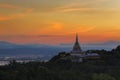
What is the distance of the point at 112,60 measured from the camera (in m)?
87.4

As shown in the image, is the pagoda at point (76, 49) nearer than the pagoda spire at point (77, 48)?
Yes

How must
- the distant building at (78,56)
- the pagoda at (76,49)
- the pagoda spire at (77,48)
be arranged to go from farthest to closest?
1. the pagoda spire at (77,48)
2. the pagoda at (76,49)
3. the distant building at (78,56)

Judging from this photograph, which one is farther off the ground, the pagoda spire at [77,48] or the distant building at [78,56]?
the pagoda spire at [77,48]

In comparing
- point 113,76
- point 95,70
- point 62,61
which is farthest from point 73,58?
point 113,76

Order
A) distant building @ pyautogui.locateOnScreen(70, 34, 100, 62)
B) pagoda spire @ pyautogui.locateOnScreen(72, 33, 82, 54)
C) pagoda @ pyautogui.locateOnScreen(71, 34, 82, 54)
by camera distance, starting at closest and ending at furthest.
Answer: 1. distant building @ pyautogui.locateOnScreen(70, 34, 100, 62)
2. pagoda @ pyautogui.locateOnScreen(71, 34, 82, 54)
3. pagoda spire @ pyautogui.locateOnScreen(72, 33, 82, 54)

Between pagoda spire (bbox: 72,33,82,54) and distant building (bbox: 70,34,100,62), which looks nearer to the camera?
distant building (bbox: 70,34,100,62)

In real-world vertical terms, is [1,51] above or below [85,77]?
above

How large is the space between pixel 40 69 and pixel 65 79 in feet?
13.0

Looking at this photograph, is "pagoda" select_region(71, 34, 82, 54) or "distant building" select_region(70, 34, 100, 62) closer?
"distant building" select_region(70, 34, 100, 62)

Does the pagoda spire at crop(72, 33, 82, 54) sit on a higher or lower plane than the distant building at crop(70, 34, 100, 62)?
higher

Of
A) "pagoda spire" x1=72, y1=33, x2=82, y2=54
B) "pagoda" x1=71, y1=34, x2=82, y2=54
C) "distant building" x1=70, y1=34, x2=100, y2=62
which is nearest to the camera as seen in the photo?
"distant building" x1=70, y1=34, x2=100, y2=62

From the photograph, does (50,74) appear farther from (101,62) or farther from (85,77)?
(101,62)

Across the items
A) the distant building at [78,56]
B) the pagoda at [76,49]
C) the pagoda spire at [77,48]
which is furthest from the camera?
the pagoda spire at [77,48]

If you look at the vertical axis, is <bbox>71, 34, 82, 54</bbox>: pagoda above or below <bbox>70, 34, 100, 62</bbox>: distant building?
above
